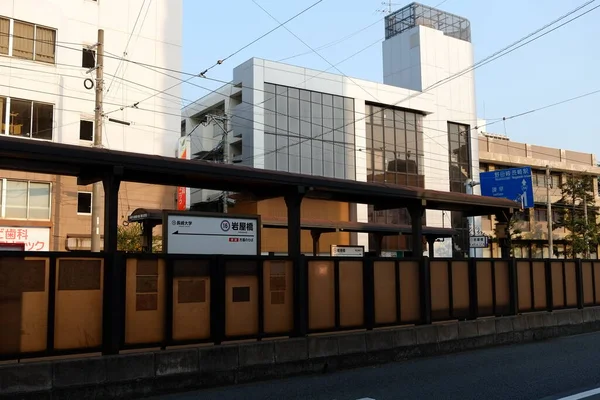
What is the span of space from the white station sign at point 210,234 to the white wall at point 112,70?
19424 mm

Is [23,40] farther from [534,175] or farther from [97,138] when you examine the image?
[534,175]

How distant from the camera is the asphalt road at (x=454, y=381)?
8617 mm

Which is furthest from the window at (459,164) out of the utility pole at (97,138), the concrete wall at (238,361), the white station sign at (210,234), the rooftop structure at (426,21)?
the white station sign at (210,234)

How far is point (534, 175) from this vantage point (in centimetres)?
6412

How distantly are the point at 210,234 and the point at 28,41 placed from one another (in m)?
21.4

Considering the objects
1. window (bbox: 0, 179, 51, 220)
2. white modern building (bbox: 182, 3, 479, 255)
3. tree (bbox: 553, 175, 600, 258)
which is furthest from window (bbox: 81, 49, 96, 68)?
tree (bbox: 553, 175, 600, 258)

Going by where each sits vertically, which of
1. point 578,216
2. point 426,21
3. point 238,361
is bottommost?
point 238,361

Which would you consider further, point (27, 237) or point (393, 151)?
point (393, 151)

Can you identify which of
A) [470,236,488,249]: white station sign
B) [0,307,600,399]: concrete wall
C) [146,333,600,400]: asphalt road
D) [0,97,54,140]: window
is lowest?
[146,333,600,400]: asphalt road

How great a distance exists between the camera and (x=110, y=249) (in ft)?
31.4

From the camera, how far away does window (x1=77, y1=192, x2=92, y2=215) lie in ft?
96.1

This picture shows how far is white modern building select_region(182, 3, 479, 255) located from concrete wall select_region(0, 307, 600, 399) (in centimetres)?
2485

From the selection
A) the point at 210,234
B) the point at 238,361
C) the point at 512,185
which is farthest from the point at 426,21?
the point at 238,361

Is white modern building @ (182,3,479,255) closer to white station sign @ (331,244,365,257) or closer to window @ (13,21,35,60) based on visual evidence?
window @ (13,21,35,60)
